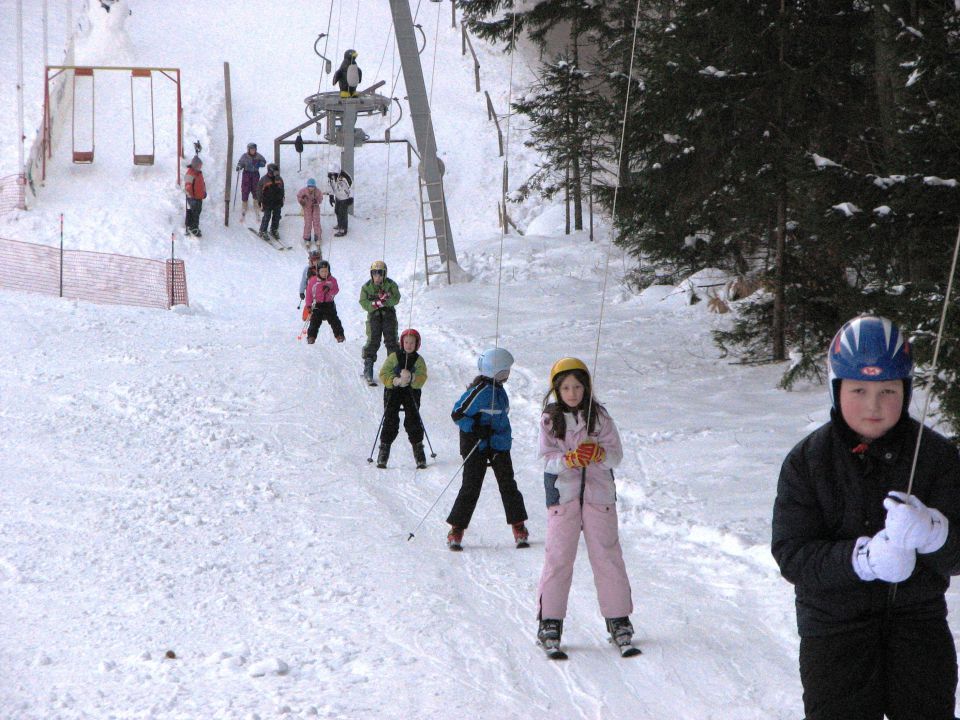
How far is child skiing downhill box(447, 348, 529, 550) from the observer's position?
291 inches

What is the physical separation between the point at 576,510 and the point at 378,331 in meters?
8.48

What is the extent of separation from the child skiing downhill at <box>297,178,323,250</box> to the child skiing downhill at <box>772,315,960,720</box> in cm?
2376

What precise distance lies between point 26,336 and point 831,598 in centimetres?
1491

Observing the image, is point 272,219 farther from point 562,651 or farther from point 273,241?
point 562,651

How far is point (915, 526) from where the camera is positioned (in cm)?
273

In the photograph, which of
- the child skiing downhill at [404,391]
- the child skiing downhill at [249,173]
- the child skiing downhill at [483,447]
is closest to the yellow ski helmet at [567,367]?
the child skiing downhill at [483,447]

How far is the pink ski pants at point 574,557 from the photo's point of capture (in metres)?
5.55

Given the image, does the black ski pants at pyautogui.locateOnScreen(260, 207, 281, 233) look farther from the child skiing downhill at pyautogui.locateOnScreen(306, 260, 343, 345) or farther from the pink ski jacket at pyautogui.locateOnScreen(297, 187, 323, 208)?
the child skiing downhill at pyautogui.locateOnScreen(306, 260, 343, 345)

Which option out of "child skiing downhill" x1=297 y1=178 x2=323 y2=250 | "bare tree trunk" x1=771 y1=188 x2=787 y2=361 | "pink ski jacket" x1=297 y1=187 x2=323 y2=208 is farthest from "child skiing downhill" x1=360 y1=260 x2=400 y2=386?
"pink ski jacket" x1=297 y1=187 x2=323 y2=208

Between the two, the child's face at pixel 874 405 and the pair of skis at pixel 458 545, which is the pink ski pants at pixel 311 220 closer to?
the pair of skis at pixel 458 545

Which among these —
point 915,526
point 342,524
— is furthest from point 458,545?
point 915,526

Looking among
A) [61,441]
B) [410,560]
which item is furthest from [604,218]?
[410,560]

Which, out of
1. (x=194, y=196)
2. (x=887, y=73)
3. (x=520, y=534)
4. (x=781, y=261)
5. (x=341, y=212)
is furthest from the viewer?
(x=341, y=212)

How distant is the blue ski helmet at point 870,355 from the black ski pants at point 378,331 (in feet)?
35.6
